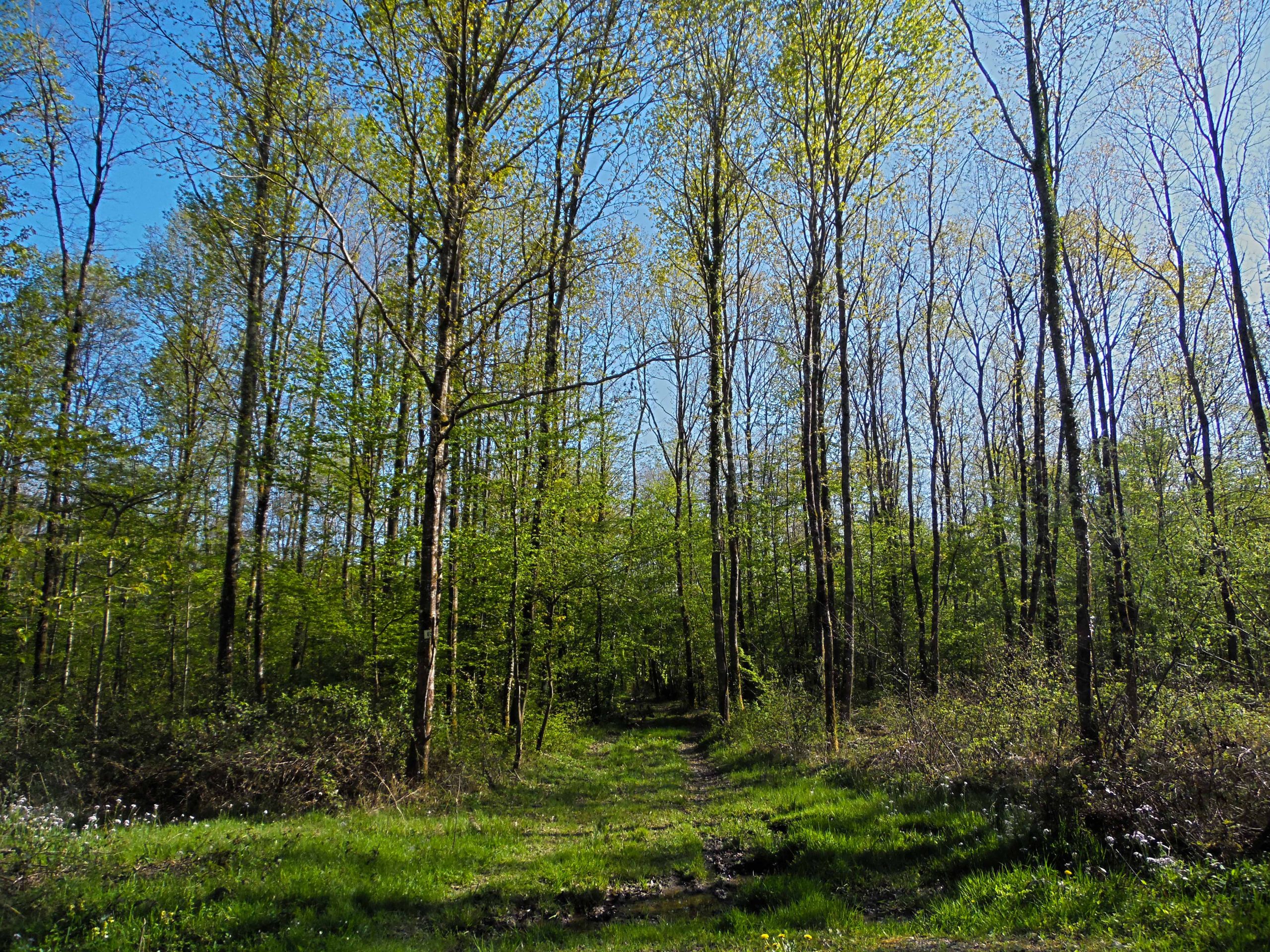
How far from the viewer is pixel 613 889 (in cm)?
535

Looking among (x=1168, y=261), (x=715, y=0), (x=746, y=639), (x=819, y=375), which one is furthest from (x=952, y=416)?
(x=715, y=0)

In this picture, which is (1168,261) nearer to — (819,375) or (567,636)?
(819,375)

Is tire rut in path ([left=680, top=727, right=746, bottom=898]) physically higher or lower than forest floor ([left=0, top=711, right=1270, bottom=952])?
lower

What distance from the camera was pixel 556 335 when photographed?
12.8 metres

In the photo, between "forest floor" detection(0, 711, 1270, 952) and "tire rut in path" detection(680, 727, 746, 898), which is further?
"tire rut in path" detection(680, 727, 746, 898)

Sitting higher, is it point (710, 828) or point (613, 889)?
point (613, 889)

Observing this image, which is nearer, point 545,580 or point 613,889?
point 613,889

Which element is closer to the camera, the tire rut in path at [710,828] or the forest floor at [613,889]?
the forest floor at [613,889]

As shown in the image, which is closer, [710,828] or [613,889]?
[613,889]

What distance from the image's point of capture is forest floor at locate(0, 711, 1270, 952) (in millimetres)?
3764

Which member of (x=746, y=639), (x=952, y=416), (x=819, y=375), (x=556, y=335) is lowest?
(x=746, y=639)

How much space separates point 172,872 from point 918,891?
6.31 m

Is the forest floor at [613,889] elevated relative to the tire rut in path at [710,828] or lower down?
elevated

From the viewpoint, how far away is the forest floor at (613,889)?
12.3 feet
